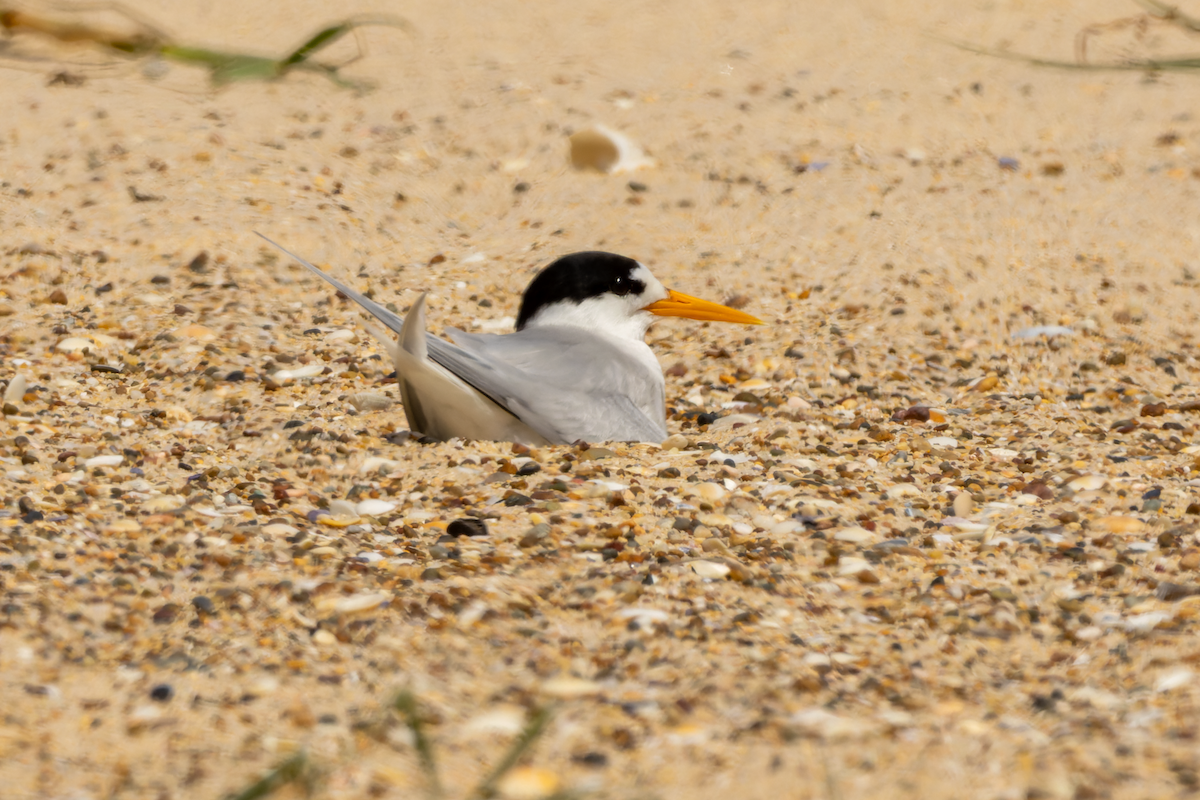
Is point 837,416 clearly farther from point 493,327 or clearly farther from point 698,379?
point 493,327

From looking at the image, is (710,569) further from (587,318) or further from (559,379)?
(587,318)

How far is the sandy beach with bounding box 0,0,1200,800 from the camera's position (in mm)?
2273

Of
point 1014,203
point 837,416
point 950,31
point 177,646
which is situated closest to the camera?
point 177,646

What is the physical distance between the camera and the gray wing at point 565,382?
346 cm

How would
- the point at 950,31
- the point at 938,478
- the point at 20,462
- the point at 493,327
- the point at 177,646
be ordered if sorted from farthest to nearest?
1. the point at 950,31
2. the point at 493,327
3. the point at 938,478
4. the point at 20,462
5. the point at 177,646

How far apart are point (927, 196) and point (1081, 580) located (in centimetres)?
291

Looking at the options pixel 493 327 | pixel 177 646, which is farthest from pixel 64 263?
pixel 177 646

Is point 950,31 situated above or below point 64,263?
above

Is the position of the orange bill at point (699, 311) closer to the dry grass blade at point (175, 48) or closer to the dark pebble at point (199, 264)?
the dark pebble at point (199, 264)

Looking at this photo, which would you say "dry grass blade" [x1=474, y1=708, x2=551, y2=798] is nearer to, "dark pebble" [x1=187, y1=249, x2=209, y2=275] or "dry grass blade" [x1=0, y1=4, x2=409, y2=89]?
"dark pebble" [x1=187, y1=249, x2=209, y2=275]

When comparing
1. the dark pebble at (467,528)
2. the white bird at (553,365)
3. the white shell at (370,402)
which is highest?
the white bird at (553,365)

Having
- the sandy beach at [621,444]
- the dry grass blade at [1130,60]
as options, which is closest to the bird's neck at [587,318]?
the sandy beach at [621,444]

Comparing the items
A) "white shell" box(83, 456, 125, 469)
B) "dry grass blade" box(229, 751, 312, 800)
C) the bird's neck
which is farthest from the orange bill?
"dry grass blade" box(229, 751, 312, 800)

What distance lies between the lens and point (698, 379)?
447cm
